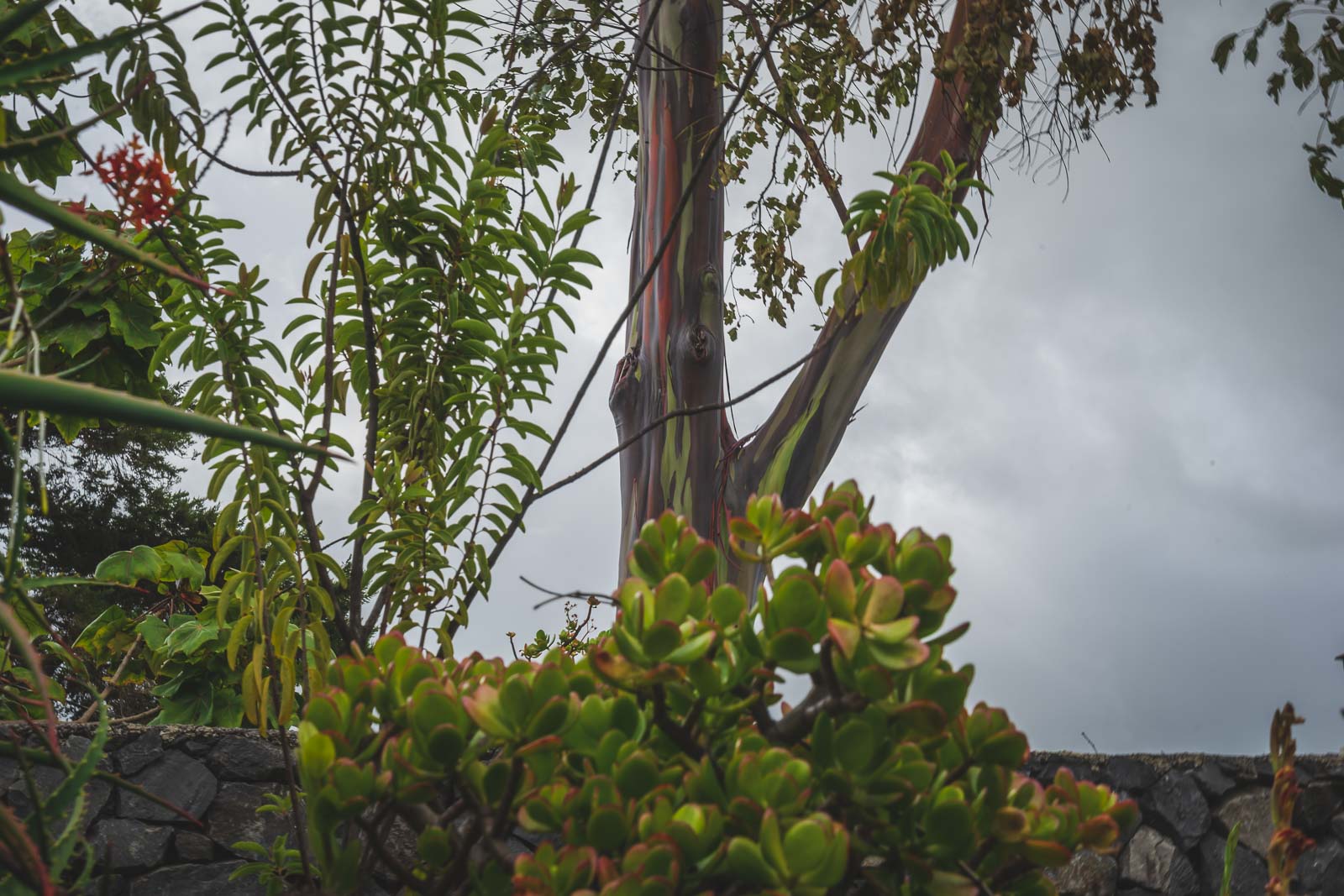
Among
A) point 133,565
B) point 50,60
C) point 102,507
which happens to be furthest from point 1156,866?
point 102,507

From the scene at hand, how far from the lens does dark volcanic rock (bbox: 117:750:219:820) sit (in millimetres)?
2424

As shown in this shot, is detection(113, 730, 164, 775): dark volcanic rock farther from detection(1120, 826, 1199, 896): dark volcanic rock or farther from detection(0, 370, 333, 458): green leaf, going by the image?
detection(1120, 826, 1199, 896): dark volcanic rock

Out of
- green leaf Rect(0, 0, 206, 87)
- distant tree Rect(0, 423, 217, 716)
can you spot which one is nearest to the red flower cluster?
green leaf Rect(0, 0, 206, 87)

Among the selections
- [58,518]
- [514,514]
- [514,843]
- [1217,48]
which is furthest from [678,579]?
[58,518]

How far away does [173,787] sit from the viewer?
2.43 m

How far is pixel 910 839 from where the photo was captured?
106 centimetres

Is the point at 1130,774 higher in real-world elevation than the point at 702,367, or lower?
lower

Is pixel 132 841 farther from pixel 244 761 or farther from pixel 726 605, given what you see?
pixel 726 605

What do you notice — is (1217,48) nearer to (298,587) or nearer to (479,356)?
(479,356)

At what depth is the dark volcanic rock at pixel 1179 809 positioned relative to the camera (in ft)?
8.88

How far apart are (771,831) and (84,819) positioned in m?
1.96

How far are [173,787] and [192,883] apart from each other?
0.23m

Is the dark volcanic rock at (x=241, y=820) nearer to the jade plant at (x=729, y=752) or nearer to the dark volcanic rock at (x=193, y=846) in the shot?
the dark volcanic rock at (x=193, y=846)

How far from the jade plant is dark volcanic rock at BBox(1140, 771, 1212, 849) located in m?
1.82
